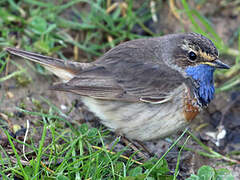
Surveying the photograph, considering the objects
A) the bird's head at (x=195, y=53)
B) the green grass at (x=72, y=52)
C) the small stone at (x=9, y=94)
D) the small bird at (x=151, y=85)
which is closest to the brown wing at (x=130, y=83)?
the small bird at (x=151, y=85)

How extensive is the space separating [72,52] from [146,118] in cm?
254

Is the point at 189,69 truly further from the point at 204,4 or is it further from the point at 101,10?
the point at 204,4

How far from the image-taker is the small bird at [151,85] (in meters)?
5.36

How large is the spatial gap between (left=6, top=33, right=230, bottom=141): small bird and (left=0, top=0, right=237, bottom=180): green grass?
12.9 inches

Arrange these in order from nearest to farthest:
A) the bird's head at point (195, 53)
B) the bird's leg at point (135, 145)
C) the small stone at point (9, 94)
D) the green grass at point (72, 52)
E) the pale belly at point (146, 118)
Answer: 1. the green grass at point (72, 52)
2. the pale belly at point (146, 118)
3. the bird's head at point (195, 53)
4. the bird's leg at point (135, 145)
5. the small stone at point (9, 94)

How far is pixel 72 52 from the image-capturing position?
7.30 meters

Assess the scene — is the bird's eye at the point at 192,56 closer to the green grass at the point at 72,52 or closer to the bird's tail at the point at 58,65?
the green grass at the point at 72,52

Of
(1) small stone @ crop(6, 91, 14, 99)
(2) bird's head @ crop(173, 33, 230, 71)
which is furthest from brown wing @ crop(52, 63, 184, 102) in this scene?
(1) small stone @ crop(6, 91, 14, 99)

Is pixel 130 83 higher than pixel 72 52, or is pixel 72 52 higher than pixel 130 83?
pixel 130 83

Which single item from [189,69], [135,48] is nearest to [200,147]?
[189,69]

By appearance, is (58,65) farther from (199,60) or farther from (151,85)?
A: (199,60)

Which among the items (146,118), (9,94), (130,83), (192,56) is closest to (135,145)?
(146,118)

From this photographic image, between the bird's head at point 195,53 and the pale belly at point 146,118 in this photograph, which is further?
the bird's head at point 195,53

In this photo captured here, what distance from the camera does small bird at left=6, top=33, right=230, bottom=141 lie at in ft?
17.6
